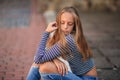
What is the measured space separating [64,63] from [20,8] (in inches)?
408

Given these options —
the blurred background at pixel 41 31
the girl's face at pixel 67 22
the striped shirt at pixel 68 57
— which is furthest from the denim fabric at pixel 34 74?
the blurred background at pixel 41 31

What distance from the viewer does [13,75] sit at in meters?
5.60

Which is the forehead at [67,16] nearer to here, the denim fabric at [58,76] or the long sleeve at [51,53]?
the long sleeve at [51,53]

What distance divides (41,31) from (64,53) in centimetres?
527

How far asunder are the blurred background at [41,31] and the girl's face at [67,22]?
150 centimetres

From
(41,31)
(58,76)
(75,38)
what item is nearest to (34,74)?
(58,76)

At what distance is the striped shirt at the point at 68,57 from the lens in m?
4.22

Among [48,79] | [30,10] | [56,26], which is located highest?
[56,26]

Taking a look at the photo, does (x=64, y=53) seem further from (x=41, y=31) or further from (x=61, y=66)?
(x=41, y=31)

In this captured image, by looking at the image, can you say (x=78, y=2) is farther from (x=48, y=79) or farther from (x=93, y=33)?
(x=48, y=79)

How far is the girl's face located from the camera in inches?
169

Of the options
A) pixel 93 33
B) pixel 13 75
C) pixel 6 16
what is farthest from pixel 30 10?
pixel 13 75

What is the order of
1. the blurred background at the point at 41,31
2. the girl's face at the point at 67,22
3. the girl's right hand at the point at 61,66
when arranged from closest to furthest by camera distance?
the girl's right hand at the point at 61,66, the girl's face at the point at 67,22, the blurred background at the point at 41,31

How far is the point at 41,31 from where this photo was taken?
31.0ft
